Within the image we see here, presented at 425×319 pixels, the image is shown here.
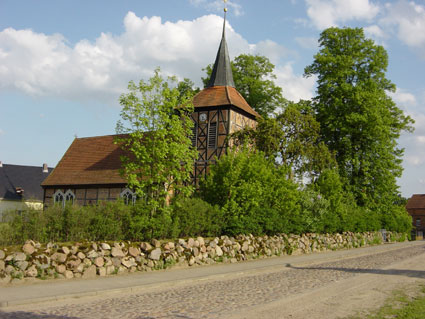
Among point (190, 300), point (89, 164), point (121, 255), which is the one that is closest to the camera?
point (190, 300)

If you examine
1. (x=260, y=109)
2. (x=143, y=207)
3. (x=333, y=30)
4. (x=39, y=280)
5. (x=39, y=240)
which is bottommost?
(x=39, y=280)

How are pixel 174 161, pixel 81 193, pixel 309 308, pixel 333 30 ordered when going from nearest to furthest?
pixel 309 308, pixel 174 161, pixel 81 193, pixel 333 30

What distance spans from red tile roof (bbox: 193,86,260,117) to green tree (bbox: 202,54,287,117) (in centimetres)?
506

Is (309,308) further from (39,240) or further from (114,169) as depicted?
(114,169)

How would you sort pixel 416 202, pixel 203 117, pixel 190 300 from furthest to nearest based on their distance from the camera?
pixel 416 202, pixel 203 117, pixel 190 300

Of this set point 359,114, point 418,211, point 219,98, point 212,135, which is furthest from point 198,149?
point 418,211

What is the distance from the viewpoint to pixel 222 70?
37531 millimetres

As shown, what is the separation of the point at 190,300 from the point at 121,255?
4.65 meters

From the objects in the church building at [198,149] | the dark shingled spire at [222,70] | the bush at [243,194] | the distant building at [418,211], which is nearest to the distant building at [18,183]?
the church building at [198,149]

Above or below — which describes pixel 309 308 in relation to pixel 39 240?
below

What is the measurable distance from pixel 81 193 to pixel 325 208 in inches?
741

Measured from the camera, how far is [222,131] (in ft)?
105

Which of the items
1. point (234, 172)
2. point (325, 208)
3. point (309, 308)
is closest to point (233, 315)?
point (309, 308)

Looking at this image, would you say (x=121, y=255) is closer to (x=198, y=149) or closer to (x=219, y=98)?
(x=198, y=149)
